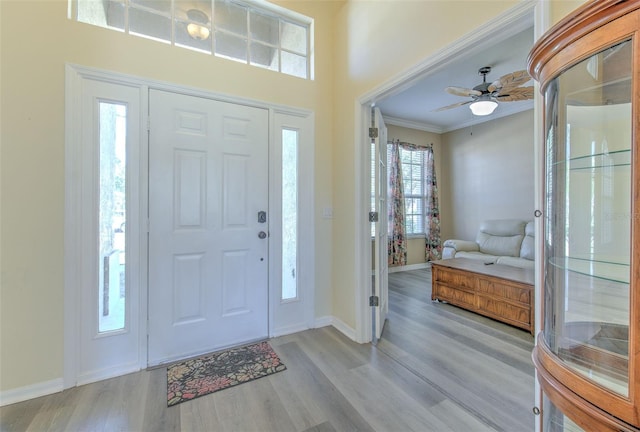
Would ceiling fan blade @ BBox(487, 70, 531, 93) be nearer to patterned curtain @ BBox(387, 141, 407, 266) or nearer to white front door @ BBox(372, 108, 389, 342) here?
white front door @ BBox(372, 108, 389, 342)

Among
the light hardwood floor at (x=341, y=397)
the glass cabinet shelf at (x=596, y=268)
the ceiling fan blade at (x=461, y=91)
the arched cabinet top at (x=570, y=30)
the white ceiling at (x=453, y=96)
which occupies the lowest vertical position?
the light hardwood floor at (x=341, y=397)

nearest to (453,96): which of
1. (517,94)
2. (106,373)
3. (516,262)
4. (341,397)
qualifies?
(517,94)

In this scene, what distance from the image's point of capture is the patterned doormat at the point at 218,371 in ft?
5.93

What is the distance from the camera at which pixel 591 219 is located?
0.94 meters

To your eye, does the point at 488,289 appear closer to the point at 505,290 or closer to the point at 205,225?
the point at 505,290

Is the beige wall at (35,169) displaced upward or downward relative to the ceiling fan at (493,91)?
downward

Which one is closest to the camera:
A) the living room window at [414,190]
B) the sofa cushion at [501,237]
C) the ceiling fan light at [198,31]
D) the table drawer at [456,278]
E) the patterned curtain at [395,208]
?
the ceiling fan light at [198,31]

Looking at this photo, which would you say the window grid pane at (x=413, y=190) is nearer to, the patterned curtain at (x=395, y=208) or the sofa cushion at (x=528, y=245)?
the patterned curtain at (x=395, y=208)

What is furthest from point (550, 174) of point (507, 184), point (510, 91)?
point (507, 184)

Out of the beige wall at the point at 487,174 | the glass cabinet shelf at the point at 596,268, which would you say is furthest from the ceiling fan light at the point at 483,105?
the glass cabinet shelf at the point at 596,268

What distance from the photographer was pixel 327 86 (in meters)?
2.85

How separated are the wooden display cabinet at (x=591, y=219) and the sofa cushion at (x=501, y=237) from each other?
386cm

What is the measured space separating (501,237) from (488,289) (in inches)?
81.5

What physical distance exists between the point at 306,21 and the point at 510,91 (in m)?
2.33
